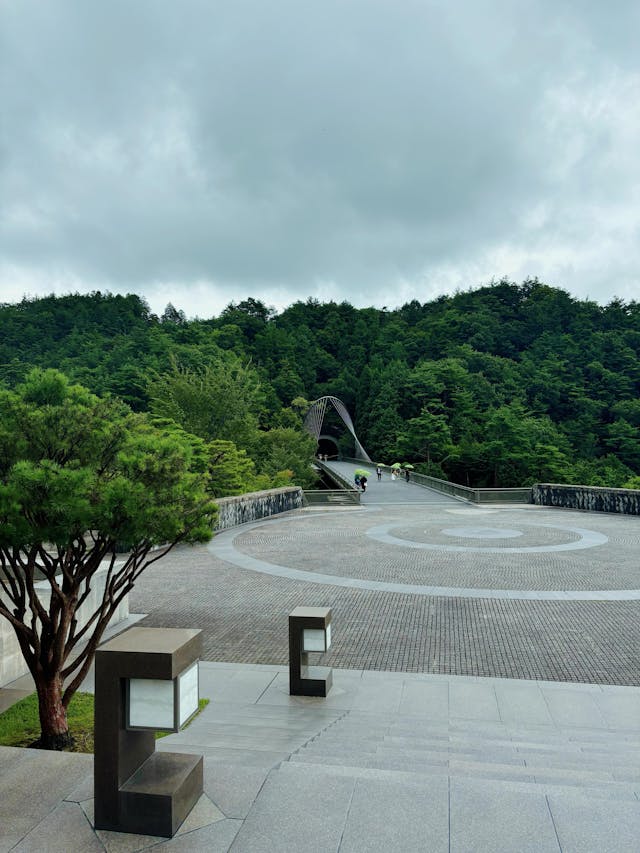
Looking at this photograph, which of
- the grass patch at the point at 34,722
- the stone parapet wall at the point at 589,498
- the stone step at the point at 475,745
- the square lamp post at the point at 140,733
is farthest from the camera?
the stone parapet wall at the point at 589,498

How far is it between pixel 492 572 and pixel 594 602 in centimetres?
284

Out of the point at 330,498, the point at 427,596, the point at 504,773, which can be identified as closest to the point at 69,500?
the point at 504,773

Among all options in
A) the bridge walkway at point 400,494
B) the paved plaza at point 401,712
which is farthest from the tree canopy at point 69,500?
the bridge walkway at point 400,494

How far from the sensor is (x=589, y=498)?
85.8 ft

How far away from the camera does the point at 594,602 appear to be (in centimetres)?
1051

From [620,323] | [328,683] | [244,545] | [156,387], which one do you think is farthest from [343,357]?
[328,683]

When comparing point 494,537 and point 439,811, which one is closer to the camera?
point 439,811

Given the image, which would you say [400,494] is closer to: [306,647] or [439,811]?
[306,647]

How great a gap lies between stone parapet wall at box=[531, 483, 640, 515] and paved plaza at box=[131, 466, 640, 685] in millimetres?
4019

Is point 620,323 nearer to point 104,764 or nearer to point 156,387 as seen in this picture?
point 156,387

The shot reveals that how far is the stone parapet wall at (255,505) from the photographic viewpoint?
20.2m

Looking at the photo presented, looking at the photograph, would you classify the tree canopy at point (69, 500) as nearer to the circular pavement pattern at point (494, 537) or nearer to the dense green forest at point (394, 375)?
the circular pavement pattern at point (494, 537)

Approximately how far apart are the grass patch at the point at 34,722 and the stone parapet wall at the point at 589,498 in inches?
886

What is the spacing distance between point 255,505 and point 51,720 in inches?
695
